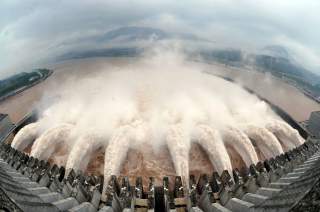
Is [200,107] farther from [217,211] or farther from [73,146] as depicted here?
[217,211]

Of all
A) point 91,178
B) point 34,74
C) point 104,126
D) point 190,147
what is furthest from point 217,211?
point 34,74

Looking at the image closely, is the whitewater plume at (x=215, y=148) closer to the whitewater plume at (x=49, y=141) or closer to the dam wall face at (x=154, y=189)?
the dam wall face at (x=154, y=189)

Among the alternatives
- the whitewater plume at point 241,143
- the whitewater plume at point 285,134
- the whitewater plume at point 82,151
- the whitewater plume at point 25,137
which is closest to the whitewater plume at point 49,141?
the whitewater plume at point 82,151

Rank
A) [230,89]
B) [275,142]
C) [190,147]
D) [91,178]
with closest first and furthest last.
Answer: [91,178] < [190,147] < [275,142] < [230,89]

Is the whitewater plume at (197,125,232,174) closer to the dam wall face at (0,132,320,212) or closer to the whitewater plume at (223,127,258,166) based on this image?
the whitewater plume at (223,127,258,166)

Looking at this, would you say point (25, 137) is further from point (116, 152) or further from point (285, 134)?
point (285, 134)

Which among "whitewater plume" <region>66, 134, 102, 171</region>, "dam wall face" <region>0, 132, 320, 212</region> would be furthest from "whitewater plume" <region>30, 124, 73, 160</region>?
"dam wall face" <region>0, 132, 320, 212</region>
